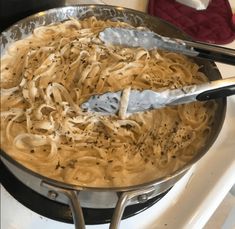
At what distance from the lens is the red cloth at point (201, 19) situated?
46.9 inches

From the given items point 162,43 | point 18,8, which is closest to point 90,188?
point 162,43

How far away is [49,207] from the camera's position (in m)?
0.79

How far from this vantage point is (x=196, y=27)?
1.20 metres

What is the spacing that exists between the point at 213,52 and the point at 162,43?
0.11 metres

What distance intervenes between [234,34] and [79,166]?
657mm

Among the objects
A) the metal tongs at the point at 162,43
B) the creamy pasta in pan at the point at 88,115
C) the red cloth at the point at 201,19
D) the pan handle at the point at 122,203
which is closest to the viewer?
the pan handle at the point at 122,203

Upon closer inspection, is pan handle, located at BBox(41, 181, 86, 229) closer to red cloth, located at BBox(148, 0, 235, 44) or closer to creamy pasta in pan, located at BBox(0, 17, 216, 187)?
creamy pasta in pan, located at BBox(0, 17, 216, 187)

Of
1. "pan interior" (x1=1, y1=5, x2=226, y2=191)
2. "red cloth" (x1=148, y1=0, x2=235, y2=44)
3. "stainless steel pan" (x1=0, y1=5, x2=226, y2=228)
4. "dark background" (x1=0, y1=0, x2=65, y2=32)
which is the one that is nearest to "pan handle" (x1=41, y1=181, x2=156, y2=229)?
"stainless steel pan" (x1=0, y1=5, x2=226, y2=228)

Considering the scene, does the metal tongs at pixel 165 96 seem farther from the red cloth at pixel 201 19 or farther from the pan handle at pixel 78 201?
the red cloth at pixel 201 19

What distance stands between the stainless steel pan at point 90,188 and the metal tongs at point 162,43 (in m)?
0.04

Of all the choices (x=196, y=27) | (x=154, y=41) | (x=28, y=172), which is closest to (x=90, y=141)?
(x=28, y=172)

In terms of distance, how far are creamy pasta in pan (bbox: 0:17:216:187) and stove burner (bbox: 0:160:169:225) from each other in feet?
0.22

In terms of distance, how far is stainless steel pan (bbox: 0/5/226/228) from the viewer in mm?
651

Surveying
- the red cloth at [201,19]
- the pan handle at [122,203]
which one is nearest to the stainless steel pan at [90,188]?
the pan handle at [122,203]
